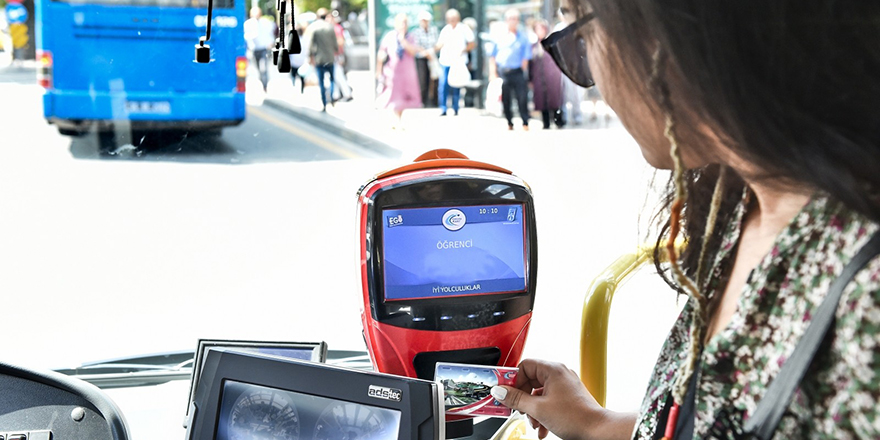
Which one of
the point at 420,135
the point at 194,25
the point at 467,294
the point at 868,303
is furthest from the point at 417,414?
the point at 420,135

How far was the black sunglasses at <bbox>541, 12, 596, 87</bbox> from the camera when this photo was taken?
3.08 ft

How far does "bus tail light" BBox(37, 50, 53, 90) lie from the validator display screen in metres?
1.64

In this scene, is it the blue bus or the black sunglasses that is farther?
the blue bus

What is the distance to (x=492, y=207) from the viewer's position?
4.88 ft

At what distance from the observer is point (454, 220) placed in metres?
1.47

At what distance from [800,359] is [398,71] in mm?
4469

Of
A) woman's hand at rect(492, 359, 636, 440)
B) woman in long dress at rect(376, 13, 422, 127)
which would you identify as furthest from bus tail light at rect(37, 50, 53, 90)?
woman in long dress at rect(376, 13, 422, 127)

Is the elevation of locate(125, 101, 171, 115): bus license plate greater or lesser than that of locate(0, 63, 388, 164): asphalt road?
greater

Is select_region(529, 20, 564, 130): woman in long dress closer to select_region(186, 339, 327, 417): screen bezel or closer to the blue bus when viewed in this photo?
the blue bus

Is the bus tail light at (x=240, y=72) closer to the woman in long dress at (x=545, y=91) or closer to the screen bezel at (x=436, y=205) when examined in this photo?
the woman in long dress at (x=545, y=91)

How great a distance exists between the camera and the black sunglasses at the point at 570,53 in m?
0.94

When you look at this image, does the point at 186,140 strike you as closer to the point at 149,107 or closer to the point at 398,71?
the point at 149,107

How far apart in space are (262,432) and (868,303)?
2.56ft

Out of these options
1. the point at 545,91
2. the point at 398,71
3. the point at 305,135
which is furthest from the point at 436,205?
the point at 398,71
